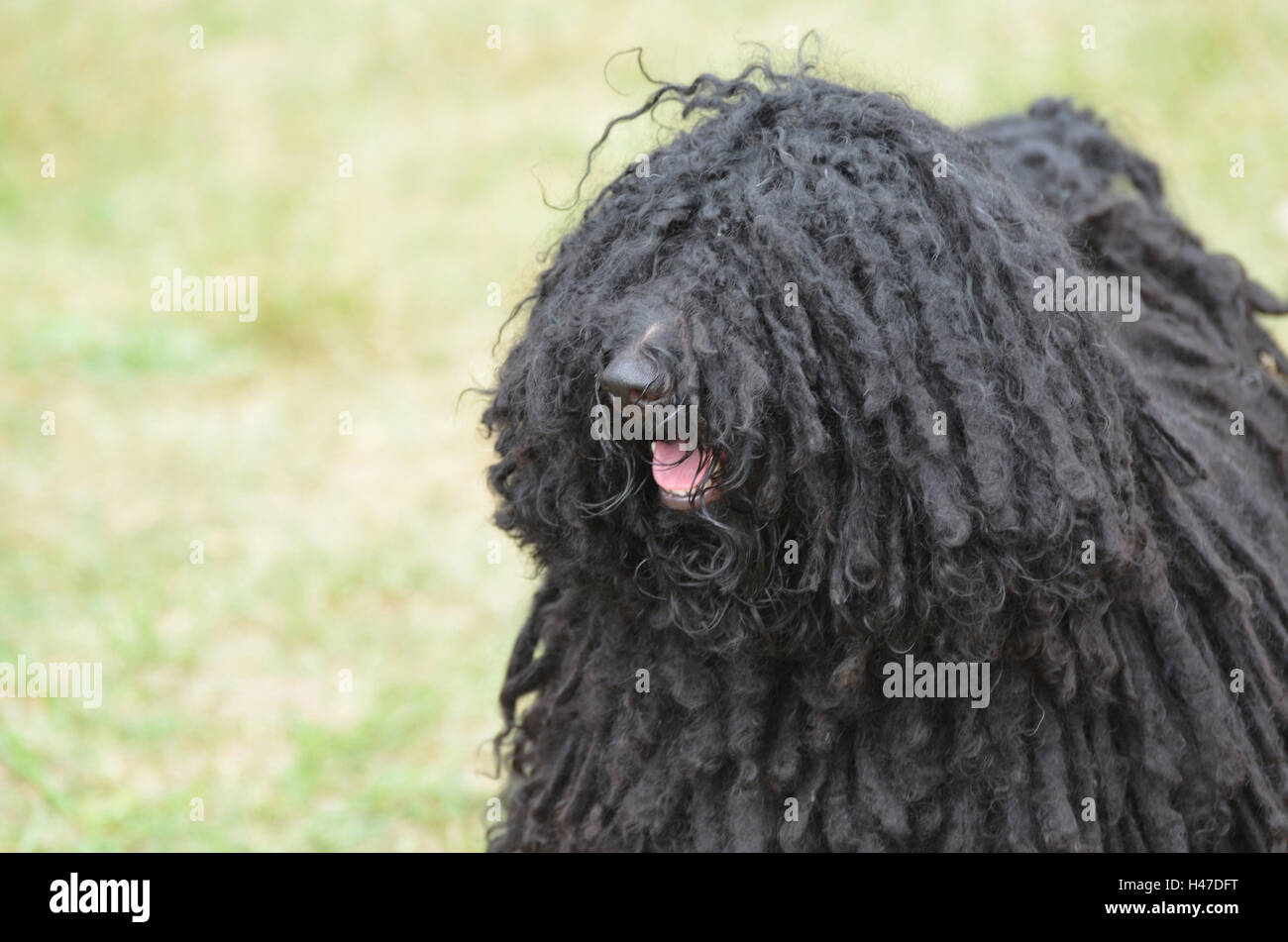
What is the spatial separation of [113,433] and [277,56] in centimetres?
367

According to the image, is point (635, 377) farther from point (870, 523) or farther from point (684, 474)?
point (870, 523)

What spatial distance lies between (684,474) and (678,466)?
16mm

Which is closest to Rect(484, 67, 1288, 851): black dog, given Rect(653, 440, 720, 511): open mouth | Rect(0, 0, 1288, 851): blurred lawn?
Rect(653, 440, 720, 511): open mouth

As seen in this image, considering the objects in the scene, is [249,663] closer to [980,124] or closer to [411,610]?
[411,610]

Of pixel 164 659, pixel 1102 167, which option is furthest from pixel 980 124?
pixel 164 659

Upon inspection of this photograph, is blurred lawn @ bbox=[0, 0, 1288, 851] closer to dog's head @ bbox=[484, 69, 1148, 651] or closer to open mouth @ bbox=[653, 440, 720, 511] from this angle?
dog's head @ bbox=[484, 69, 1148, 651]

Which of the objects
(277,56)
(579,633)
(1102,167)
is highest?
(277,56)

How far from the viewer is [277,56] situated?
853 centimetres

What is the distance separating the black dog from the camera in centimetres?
203

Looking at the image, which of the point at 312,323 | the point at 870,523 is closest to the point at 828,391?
the point at 870,523

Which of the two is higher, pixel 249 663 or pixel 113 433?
pixel 113 433

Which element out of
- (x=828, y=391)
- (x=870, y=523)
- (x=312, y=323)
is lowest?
(x=870, y=523)

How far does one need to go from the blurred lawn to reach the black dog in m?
0.43

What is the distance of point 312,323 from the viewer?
6.25 m
